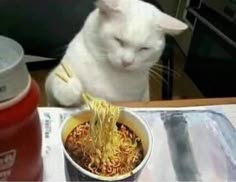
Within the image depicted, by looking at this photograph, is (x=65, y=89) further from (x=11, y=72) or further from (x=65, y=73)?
(x=11, y=72)

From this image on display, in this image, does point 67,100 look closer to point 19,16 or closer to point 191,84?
point 19,16

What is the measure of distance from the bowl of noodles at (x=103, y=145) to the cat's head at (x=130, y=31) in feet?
0.81

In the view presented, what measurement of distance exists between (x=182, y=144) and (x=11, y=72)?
1.11 feet

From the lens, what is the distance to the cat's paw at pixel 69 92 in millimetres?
697

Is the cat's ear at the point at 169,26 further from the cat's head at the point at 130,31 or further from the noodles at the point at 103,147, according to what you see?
the noodles at the point at 103,147

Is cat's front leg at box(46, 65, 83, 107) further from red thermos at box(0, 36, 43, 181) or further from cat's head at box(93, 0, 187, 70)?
red thermos at box(0, 36, 43, 181)

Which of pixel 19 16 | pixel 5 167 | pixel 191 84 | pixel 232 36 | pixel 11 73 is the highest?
pixel 11 73

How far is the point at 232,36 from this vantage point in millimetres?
1258

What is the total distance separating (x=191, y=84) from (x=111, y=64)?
1.01 meters

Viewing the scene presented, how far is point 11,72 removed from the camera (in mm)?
418

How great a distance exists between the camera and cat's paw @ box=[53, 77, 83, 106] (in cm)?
70

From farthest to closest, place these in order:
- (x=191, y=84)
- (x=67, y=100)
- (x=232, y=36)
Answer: (x=191, y=84)
(x=232, y=36)
(x=67, y=100)

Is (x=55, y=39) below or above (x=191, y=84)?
above

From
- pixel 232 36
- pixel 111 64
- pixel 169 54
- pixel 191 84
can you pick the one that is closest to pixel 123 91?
pixel 111 64
